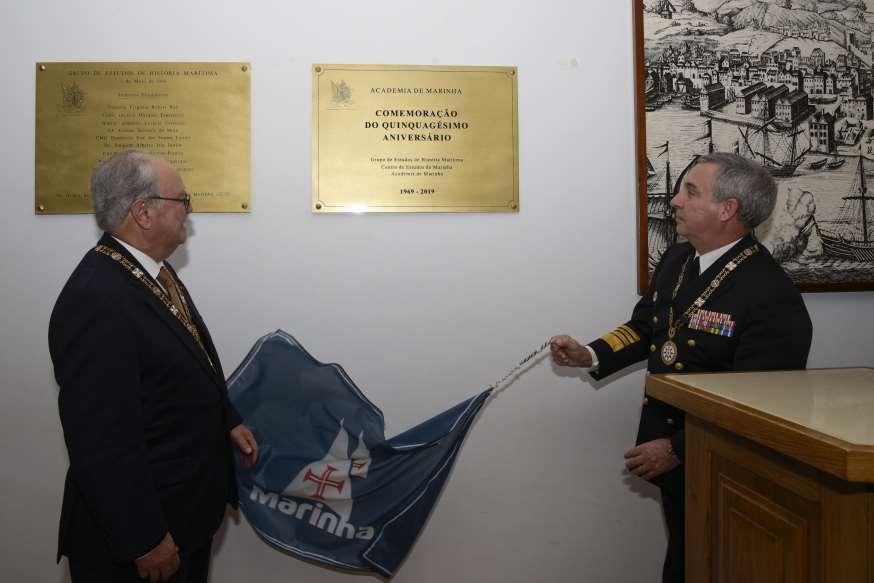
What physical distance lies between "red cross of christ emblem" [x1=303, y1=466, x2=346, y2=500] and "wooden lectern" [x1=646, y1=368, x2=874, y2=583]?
105 centimetres

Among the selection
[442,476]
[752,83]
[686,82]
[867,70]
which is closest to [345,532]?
[442,476]

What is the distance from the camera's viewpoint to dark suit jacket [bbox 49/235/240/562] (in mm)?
1245

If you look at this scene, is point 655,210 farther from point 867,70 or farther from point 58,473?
point 58,473

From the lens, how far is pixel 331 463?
6.27 ft

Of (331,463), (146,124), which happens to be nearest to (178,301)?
(331,463)

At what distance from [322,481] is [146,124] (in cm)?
133

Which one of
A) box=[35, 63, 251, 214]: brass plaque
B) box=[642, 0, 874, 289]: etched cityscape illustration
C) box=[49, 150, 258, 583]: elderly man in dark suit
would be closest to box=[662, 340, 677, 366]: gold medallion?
box=[642, 0, 874, 289]: etched cityscape illustration

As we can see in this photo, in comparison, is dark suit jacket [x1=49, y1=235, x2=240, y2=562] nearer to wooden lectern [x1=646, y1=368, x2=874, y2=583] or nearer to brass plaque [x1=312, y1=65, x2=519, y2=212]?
brass plaque [x1=312, y1=65, x2=519, y2=212]

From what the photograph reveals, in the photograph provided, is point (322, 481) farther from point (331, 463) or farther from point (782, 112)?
point (782, 112)

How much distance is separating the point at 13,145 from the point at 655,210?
222 centimetres

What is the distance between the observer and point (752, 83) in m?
2.17

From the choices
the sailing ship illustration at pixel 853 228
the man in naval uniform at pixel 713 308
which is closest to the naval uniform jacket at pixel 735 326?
the man in naval uniform at pixel 713 308

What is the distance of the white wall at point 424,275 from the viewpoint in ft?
6.76

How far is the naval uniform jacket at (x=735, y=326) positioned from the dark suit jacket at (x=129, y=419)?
1199 mm
